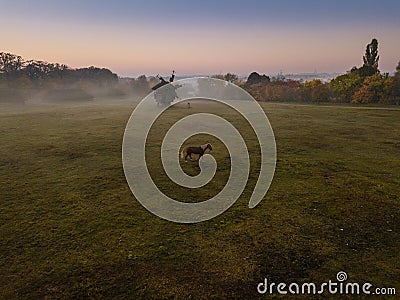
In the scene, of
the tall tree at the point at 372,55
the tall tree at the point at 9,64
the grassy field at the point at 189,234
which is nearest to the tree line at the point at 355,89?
the tall tree at the point at 372,55

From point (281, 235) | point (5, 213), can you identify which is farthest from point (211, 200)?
point (5, 213)

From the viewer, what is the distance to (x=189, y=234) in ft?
29.8

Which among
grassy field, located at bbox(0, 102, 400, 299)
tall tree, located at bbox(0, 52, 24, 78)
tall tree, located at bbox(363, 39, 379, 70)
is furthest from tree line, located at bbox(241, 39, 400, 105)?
tall tree, located at bbox(0, 52, 24, 78)

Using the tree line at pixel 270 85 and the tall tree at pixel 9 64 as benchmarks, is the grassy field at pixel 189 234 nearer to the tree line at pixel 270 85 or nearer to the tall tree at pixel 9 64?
the tree line at pixel 270 85

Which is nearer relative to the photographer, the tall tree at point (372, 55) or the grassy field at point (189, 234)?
the grassy field at point (189, 234)

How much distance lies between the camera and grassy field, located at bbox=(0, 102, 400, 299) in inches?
272

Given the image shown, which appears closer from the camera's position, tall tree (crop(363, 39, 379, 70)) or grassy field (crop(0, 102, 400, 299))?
grassy field (crop(0, 102, 400, 299))

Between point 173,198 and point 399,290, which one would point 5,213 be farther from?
point 399,290

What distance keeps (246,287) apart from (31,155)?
17.0m

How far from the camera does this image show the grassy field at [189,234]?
6.92 metres

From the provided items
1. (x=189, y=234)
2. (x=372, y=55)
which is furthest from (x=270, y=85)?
(x=189, y=234)

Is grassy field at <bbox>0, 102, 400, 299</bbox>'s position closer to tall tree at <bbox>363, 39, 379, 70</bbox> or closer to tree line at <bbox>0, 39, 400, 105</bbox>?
tree line at <bbox>0, 39, 400, 105</bbox>

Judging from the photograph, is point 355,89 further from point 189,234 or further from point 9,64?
point 9,64

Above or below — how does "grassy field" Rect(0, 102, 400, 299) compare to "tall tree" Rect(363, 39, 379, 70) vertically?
below
